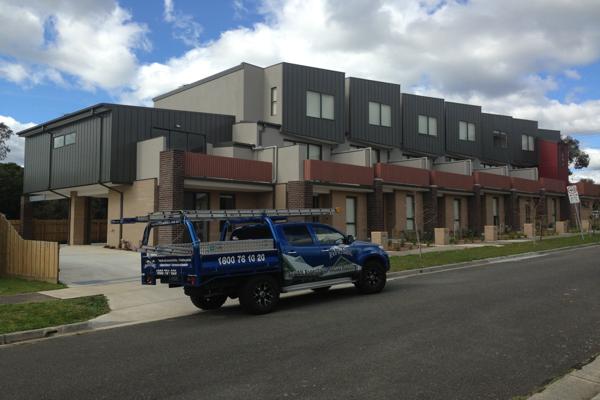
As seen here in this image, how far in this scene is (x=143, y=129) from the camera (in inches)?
1011

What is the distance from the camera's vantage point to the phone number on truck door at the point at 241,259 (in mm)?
9758

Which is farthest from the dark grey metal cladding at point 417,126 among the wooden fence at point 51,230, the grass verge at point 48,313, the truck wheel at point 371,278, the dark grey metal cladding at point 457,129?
the grass verge at point 48,313

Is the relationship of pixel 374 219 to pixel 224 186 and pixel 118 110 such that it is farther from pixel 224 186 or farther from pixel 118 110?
pixel 118 110

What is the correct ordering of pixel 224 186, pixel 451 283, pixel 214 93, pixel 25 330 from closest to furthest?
pixel 25 330
pixel 451 283
pixel 224 186
pixel 214 93

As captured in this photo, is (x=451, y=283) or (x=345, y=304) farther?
(x=451, y=283)

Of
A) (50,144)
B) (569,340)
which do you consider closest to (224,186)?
(50,144)

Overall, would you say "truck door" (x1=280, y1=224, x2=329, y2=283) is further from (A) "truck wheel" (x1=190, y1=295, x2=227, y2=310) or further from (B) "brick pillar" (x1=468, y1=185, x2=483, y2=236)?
(B) "brick pillar" (x1=468, y1=185, x2=483, y2=236)

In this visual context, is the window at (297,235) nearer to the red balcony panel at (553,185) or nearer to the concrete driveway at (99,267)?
the concrete driveway at (99,267)

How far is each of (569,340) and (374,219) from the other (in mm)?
21228

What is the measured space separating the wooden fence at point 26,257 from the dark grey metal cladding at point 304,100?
1522 cm

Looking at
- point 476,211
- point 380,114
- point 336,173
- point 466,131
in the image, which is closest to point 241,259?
point 336,173

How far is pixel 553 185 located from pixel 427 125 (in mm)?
14781

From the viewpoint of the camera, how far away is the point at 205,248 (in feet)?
31.4

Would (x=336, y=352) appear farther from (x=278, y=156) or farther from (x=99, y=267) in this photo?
(x=278, y=156)
